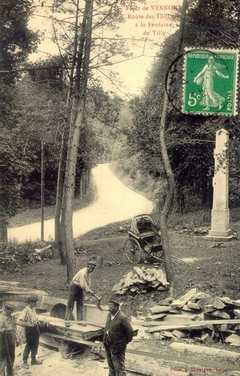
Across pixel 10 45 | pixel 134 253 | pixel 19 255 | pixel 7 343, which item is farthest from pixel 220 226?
pixel 7 343

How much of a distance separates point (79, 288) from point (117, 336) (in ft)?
8.84

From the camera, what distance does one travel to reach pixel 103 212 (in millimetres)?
27000

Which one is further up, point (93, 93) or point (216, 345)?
point (93, 93)

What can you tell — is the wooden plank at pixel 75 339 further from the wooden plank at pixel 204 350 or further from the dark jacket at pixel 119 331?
the wooden plank at pixel 204 350

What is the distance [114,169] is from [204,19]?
1255 inches

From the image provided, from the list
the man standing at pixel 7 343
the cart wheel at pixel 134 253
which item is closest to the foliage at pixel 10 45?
the cart wheel at pixel 134 253

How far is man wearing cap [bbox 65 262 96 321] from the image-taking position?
897 centimetres

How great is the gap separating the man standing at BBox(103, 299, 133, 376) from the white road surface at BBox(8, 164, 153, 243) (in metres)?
12.1

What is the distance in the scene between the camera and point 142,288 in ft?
36.9

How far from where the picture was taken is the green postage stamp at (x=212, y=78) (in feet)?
30.9

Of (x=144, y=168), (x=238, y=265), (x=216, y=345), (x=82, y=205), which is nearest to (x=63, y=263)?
(x=238, y=265)

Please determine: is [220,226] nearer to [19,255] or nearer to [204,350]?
[19,255]

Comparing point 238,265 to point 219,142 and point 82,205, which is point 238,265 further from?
point 82,205

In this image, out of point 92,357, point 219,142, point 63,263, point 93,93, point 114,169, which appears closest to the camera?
point 92,357
